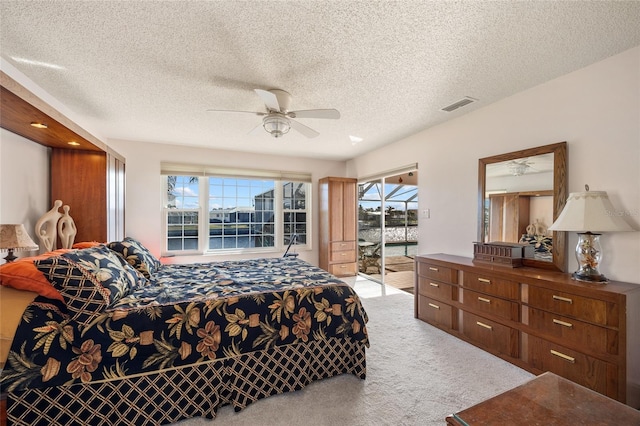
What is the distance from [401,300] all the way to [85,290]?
3633 millimetres

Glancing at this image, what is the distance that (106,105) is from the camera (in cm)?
296

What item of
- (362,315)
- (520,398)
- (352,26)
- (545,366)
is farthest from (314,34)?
(545,366)

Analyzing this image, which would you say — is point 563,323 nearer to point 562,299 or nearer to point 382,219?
point 562,299

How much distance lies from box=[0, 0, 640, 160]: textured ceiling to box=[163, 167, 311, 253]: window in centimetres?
190

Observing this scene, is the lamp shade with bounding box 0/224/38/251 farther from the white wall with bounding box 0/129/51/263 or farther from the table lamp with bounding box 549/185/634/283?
the table lamp with bounding box 549/185/634/283

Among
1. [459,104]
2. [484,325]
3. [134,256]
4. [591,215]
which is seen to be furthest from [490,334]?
[134,256]

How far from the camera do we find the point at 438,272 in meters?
3.07

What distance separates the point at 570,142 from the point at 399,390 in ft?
8.20

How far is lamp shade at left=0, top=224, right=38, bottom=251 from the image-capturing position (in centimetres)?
196

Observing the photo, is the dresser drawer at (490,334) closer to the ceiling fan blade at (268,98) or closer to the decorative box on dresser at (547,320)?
the decorative box on dresser at (547,320)

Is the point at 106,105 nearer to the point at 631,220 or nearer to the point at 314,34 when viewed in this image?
the point at 314,34

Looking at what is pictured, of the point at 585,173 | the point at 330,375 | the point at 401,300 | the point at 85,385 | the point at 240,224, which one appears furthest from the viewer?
the point at 240,224

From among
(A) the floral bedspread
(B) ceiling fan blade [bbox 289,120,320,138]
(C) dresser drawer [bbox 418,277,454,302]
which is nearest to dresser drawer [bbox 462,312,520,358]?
(C) dresser drawer [bbox 418,277,454,302]

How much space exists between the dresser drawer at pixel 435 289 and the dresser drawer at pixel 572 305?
77 centimetres
